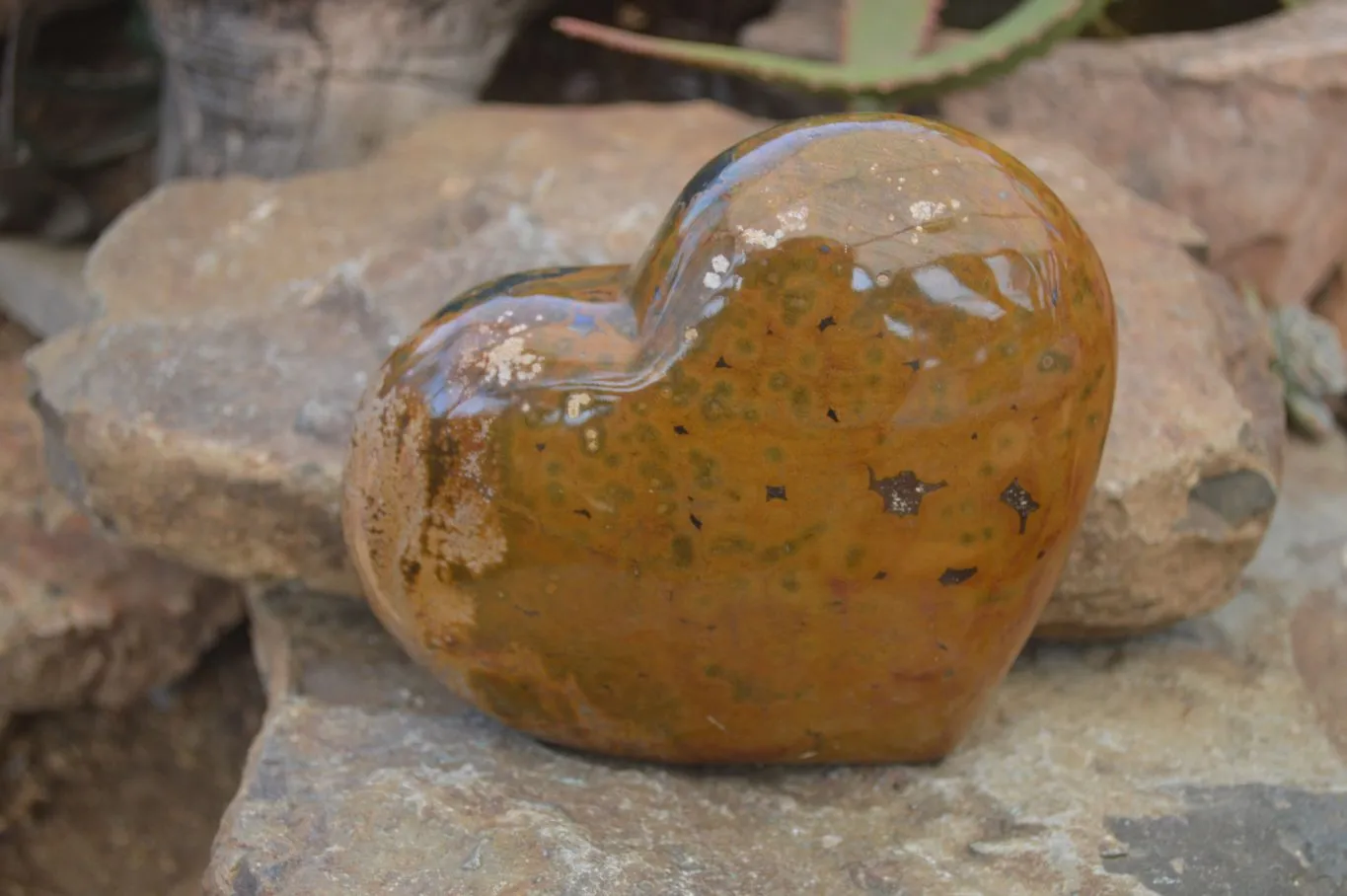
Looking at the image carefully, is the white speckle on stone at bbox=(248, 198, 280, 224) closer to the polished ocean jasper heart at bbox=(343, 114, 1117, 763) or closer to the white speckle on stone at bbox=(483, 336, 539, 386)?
the polished ocean jasper heart at bbox=(343, 114, 1117, 763)

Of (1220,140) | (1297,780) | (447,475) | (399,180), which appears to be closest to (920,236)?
(447,475)

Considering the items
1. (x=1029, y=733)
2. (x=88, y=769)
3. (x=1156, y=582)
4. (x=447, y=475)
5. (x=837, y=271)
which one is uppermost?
(x=837, y=271)

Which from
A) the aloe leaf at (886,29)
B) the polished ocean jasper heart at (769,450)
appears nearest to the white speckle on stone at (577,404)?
the polished ocean jasper heart at (769,450)

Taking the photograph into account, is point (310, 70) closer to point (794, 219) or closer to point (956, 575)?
point (794, 219)

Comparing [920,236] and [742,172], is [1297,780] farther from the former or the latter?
[742,172]

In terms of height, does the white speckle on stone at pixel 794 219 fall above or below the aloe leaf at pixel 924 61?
above

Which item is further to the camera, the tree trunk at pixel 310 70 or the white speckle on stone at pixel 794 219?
the tree trunk at pixel 310 70

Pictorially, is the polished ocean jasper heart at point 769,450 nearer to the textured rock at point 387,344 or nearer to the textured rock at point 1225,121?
the textured rock at point 387,344
